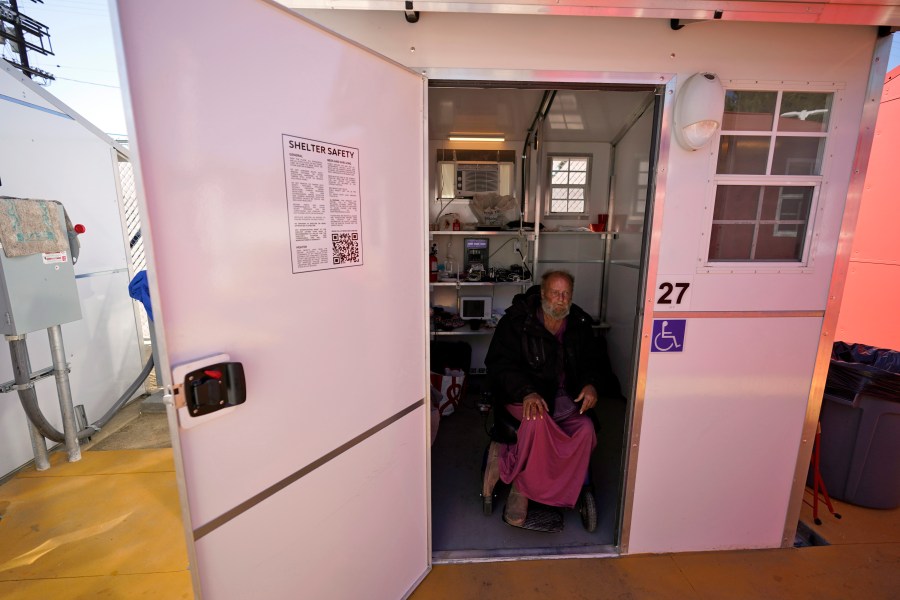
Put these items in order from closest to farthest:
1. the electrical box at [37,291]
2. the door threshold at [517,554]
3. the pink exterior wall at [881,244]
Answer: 1. the door threshold at [517,554]
2. the electrical box at [37,291]
3. the pink exterior wall at [881,244]

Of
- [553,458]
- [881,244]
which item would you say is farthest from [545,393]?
[881,244]

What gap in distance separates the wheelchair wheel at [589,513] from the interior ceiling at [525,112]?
2.42 meters

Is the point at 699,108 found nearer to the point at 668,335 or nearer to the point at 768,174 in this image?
the point at 768,174

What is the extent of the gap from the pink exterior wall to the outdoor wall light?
309 cm

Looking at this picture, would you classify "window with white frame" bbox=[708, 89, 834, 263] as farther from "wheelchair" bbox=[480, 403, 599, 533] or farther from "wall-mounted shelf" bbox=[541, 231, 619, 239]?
"wall-mounted shelf" bbox=[541, 231, 619, 239]

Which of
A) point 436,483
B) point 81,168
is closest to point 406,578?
point 436,483

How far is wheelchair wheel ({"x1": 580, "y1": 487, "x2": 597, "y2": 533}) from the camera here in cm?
213

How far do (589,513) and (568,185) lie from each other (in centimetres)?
297

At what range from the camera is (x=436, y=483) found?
254 centimetres

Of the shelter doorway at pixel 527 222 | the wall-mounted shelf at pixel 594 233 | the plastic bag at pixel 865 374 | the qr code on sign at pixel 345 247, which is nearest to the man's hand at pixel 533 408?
the shelter doorway at pixel 527 222

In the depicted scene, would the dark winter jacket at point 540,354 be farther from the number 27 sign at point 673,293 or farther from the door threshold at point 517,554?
the door threshold at point 517,554

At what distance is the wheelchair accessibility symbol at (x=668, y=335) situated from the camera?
68.9 inches

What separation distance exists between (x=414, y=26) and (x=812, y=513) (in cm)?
342

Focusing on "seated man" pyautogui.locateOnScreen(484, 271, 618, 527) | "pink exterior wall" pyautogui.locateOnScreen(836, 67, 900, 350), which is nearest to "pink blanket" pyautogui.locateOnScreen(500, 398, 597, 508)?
"seated man" pyautogui.locateOnScreen(484, 271, 618, 527)
